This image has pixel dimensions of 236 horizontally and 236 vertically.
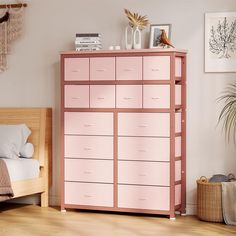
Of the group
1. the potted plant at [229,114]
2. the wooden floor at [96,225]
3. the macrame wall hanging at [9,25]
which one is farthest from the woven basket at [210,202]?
the macrame wall hanging at [9,25]

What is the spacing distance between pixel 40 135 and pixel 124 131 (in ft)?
3.16

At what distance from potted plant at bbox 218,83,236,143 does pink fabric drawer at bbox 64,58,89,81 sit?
1284 millimetres

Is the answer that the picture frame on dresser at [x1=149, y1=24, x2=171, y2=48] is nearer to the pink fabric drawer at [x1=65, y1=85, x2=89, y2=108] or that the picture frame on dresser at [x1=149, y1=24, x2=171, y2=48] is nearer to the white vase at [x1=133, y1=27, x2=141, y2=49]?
the white vase at [x1=133, y1=27, x2=141, y2=49]

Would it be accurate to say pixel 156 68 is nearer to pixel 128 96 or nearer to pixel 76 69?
pixel 128 96

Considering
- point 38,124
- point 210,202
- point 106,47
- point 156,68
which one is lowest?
point 210,202

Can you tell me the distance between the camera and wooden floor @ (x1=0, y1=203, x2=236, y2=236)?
4887 millimetres

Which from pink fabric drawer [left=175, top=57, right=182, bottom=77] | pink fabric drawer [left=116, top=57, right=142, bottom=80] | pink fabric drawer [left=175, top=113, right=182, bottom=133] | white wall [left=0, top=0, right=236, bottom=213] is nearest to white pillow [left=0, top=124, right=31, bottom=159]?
white wall [left=0, top=0, right=236, bottom=213]

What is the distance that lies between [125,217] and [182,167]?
0.70 metres

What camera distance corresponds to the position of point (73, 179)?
18.7 ft

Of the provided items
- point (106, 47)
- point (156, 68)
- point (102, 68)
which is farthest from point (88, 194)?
point (106, 47)

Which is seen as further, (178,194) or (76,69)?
(76,69)

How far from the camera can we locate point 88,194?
5660 millimetres

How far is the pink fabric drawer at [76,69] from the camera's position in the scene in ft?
18.5

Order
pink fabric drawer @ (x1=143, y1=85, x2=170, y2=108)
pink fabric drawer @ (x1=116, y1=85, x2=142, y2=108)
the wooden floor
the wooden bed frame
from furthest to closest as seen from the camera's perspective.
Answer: the wooden bed frame, pink fabric drawer @ (x1=116, y1=85, x2=142, y2=108), pink fabric drawer @ (x1=143, y1=85, x2=170, y2=108), the wooden floor
